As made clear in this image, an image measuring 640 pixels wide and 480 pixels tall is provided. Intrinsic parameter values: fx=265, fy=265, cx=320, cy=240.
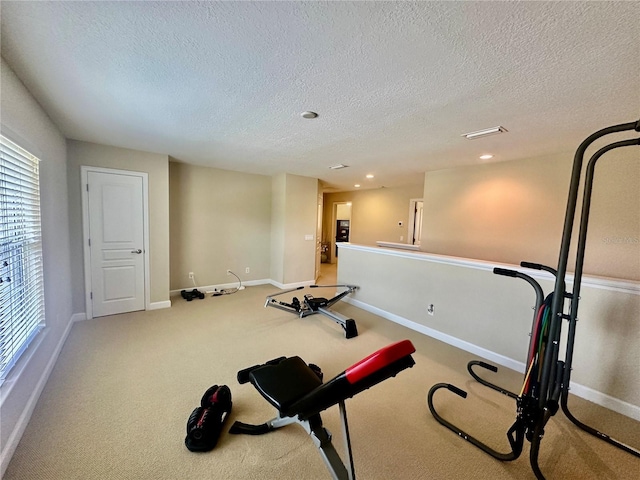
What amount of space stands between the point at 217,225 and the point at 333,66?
423 centimetres

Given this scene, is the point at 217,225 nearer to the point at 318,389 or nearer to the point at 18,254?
the point at 18,254

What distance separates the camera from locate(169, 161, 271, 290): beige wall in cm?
483

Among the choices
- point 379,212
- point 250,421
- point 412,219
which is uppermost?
point 379,212

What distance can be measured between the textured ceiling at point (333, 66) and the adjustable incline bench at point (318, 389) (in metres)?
1.55

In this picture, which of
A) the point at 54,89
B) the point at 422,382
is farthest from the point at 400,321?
the point at 54,89

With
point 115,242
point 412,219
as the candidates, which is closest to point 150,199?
point 115,242

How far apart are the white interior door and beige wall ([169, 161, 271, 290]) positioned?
840mm

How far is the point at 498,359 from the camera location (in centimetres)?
281

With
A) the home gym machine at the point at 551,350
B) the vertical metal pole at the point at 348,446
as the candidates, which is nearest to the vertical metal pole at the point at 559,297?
the home gym machine at the point at 551,350

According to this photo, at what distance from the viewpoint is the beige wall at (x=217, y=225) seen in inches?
190

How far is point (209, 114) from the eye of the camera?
96.7 inches

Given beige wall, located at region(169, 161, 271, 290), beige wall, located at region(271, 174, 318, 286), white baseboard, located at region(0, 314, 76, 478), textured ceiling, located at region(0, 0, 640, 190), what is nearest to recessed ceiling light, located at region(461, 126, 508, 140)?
textured ceiling, located at region(0, 0, 640, 190)

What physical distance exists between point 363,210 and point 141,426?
269 inches

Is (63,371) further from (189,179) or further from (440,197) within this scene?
(440,197)
